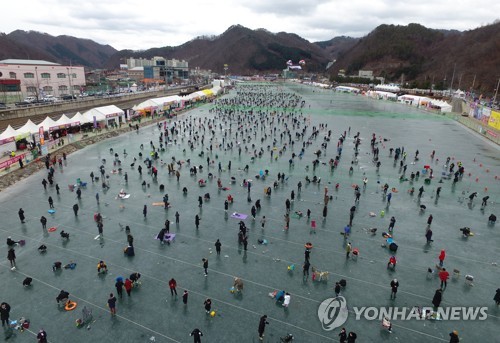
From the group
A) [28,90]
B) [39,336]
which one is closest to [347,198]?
[39,336]

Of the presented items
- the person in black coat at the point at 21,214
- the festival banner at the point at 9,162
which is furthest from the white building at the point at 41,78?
the person in black coat at the point at 21,214

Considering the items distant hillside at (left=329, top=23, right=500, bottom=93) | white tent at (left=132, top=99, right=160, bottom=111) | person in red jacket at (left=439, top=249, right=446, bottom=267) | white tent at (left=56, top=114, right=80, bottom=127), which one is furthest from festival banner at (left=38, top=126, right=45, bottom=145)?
distant hillside at (left=329, top=23, right=500, bottom=93)

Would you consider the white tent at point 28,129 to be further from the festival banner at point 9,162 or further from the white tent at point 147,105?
the white tent at point 147,105

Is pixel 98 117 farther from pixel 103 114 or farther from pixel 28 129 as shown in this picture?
pixel 28 129

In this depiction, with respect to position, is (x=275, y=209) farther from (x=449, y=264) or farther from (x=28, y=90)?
(x=28, y=90)

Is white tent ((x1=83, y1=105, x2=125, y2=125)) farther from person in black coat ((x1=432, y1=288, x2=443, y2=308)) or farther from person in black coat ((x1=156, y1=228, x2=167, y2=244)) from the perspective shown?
person in black coat ((x1=432, y1=288, x2=443, y2=308))

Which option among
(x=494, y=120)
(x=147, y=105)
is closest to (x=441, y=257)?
(x=494, y=120)

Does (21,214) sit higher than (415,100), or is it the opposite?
(415,100)
